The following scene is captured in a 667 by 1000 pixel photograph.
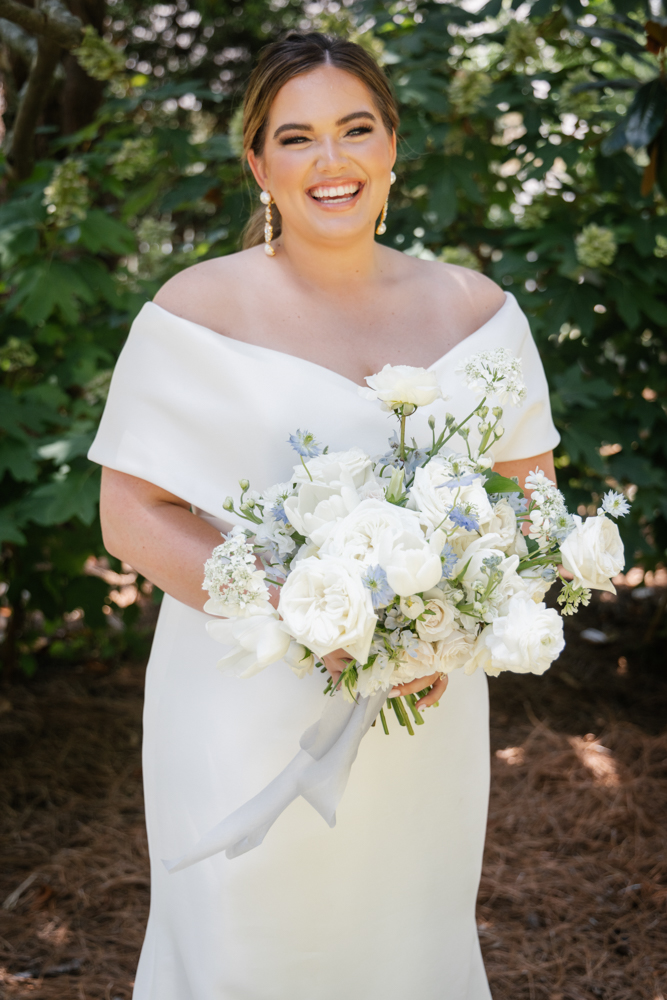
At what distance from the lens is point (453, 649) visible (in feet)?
5.06

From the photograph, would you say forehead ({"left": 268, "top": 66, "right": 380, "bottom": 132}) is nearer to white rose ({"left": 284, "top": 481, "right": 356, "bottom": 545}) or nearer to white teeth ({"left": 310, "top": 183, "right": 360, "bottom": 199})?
white teeth ({"left": 310, "top": 183, "right": 360, "bottom": 199})

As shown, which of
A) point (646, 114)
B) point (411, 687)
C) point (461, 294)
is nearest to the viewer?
point (411, 687)

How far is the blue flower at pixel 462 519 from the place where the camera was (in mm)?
1404

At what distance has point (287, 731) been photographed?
2.02 m

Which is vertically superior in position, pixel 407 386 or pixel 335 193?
pixel 335 193

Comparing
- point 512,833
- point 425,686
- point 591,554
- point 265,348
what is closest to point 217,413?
point 265,348

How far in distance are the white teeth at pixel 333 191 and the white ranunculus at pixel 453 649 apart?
1.04 metres

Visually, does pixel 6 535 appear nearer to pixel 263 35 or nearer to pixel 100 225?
pixel 100 225

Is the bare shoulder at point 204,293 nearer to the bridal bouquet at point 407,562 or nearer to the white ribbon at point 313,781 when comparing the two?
the bridal bouquet at point 407,562

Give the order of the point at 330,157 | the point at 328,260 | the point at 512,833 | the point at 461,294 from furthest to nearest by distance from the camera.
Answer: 1. the point at 512,833
2. the point at 461,294
3. the point at 328,260
4. the point at 330,157

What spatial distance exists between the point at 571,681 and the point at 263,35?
4636mm

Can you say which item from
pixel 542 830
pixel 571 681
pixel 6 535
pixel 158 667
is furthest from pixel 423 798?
pixel 571 681

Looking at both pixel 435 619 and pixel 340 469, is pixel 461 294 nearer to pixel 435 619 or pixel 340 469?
pixel 340 469

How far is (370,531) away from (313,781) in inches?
22.8
